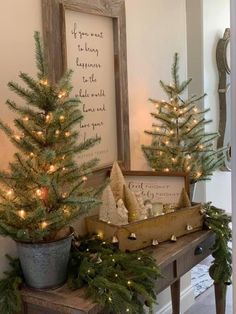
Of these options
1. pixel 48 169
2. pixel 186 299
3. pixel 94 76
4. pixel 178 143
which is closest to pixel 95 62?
pixel 94 76

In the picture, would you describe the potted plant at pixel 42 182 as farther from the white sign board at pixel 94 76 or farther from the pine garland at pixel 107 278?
the white sign board at pixel 94 76

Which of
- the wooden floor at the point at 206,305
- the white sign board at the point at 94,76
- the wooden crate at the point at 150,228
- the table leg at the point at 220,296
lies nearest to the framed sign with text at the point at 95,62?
the white sign board at the point at 94,76

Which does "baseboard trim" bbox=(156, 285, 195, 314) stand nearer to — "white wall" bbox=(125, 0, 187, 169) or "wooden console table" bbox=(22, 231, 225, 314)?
"wooden console table" bbox=(22, 231, 225, 314)

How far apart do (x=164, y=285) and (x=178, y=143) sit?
79 cm

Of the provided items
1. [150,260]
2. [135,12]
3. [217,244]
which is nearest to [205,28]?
[135,12]

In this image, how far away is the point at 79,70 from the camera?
6.09 ft

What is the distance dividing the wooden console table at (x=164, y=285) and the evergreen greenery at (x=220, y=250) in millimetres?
40

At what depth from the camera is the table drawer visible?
6.01ft

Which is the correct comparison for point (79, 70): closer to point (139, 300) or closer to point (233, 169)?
point (139, 300)

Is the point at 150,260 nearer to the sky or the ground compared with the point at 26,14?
nearer to the ground

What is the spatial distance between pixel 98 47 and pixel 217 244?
1094 mm

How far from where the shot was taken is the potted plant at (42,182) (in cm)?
133

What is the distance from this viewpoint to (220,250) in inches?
78.2

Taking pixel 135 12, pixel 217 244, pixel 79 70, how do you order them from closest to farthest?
pixel 79 70 → pixel 217 244 → pixel 135 12
